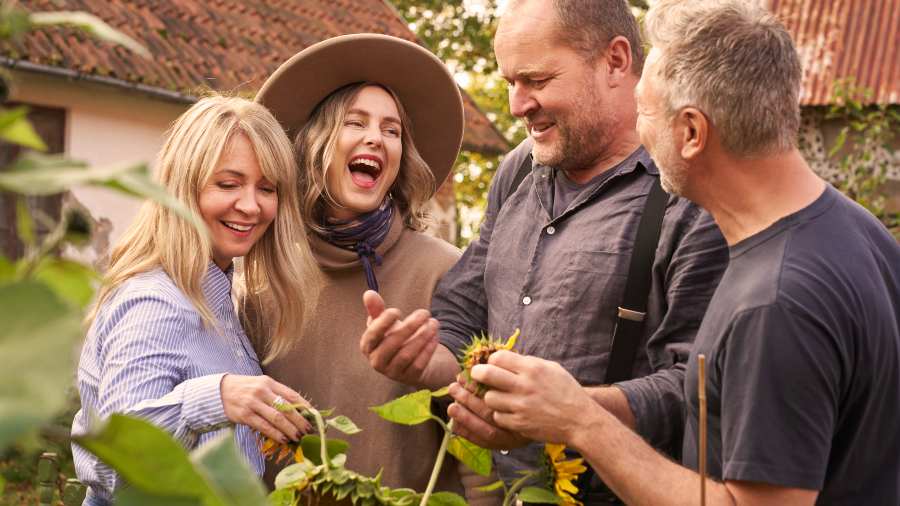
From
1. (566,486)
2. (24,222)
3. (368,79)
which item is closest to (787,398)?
(566,486)

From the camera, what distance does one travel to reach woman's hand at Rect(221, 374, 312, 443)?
188 centimetres

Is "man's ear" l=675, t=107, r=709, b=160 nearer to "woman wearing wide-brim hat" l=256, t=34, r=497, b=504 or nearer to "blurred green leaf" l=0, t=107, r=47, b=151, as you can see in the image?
"woman wearing wide-brim hat" l=256, t=34, r=497, b=504

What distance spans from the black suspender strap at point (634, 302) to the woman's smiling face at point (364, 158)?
3.02ft

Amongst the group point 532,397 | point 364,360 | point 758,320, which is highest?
point 758,320

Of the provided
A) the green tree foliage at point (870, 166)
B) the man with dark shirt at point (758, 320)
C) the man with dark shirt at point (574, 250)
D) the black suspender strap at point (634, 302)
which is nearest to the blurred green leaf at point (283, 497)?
the man with dark shirt at point (758, 320)

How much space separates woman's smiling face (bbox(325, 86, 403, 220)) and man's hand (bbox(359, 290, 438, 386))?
81 cm

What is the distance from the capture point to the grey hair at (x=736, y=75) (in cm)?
182

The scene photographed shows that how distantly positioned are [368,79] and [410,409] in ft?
5.52

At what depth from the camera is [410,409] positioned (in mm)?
1762

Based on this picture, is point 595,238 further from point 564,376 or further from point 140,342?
point 140,342

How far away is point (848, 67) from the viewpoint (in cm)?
1914

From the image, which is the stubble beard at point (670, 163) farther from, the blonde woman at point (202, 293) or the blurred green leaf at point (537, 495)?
the blonde woman at point (202, 293)

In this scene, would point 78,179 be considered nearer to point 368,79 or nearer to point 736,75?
point 736,75

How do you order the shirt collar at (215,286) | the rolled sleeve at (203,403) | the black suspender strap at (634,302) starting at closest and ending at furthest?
1. the rolled sleeve at (203,403)
2. the black suspender strap at (634,302)
3. the shirt collar at (215,286)
